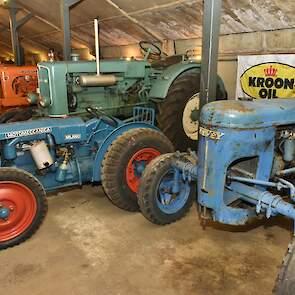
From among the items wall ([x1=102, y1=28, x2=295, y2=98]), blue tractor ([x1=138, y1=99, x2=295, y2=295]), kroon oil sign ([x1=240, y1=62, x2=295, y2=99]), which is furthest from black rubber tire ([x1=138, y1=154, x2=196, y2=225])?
wall ([x1=102, y1=28, x2=295, y2=98])

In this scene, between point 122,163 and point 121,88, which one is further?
point 121,88

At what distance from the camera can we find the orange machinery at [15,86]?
5230 millimetres

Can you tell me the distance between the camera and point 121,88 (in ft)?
12.5

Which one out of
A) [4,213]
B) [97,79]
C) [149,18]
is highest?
[149,18]

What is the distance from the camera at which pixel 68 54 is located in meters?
5.02

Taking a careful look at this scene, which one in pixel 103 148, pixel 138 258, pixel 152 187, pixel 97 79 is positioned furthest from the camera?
pixel 97 79

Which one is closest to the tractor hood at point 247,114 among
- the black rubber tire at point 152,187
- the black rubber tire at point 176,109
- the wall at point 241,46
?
the black rubber tire at point 152,187

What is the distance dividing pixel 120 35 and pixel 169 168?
446 cm

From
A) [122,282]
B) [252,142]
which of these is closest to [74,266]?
[122,282]

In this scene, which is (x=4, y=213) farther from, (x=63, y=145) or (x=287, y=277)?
(x=287, y=277)

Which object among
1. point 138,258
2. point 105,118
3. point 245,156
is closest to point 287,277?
point 245,156

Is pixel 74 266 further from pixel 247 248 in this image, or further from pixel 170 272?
pixel 247 248

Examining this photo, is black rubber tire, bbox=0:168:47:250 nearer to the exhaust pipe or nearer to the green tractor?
the green tractor

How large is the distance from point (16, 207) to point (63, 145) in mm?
685
